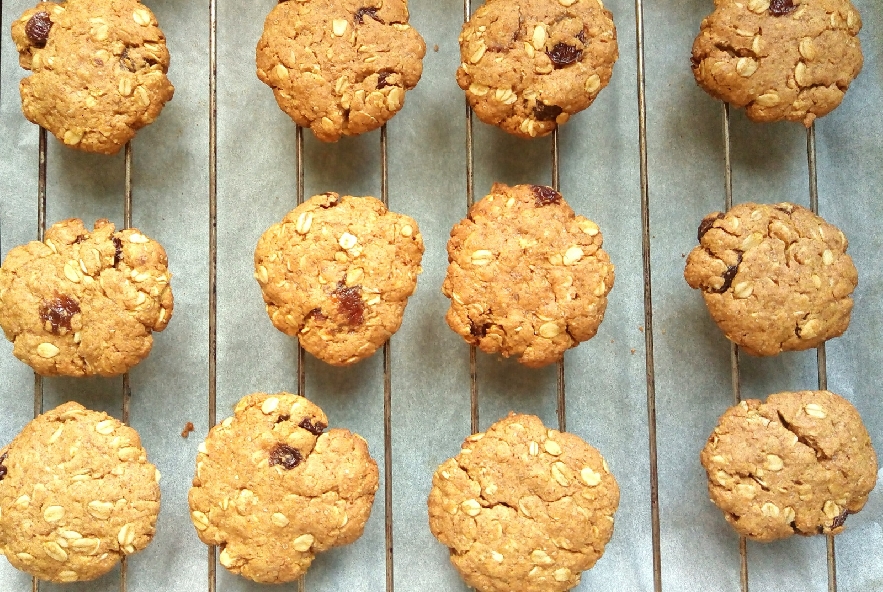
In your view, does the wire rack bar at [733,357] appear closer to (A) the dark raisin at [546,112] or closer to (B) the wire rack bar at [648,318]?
(B) the wire rack bar at [648,318]

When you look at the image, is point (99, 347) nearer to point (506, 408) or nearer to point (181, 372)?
point (181, 372)

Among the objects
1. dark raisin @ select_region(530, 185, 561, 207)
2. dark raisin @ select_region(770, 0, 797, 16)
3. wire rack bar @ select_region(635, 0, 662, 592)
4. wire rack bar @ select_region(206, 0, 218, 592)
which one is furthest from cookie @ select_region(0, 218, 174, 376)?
dark raisin @ select_region(770, 0, 797, 16)

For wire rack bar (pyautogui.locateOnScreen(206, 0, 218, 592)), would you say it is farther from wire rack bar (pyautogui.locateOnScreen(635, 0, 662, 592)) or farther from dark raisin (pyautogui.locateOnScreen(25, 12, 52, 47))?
wire rack bar (pyautogui.locateOnScreen(635, 0, 662, 592))

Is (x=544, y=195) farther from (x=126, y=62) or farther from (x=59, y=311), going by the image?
(x=59, y=311)

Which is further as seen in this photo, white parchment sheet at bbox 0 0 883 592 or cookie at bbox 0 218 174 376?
white parchment sheet at bbox 0 0 883 592

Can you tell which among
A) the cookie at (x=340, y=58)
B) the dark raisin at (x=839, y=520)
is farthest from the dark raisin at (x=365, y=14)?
the dark raisin at (x=839, y=520)
